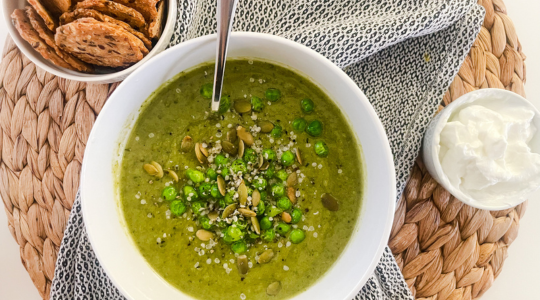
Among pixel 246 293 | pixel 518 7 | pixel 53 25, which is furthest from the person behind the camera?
pixel 518 7

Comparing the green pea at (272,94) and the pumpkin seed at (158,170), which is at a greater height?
the green pea at (272,94)

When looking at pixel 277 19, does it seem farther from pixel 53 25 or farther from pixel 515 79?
pixel 515 79

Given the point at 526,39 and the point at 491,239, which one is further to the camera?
the point at 526,39

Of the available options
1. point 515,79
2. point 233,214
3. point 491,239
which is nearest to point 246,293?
point 233,214

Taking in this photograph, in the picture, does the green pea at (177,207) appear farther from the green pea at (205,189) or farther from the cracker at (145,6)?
the cracker at (145,6)

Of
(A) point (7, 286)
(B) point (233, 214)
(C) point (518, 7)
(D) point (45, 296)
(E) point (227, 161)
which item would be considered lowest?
(A) point (7, 286)

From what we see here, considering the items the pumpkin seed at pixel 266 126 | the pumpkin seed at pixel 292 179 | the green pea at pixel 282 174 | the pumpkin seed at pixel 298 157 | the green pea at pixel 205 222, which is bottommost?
the green pea at pixel 205 222

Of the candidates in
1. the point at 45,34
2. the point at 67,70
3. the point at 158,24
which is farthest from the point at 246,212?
the point at 45,34

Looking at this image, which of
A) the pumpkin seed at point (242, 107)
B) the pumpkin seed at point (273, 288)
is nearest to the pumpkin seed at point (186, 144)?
the pumpkin seed at point (242, 107)
